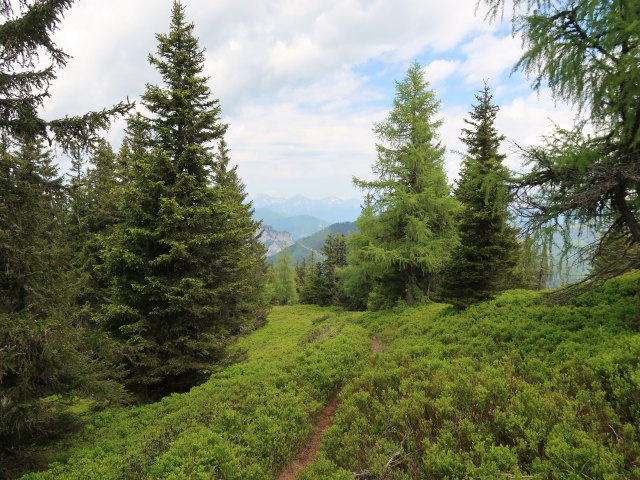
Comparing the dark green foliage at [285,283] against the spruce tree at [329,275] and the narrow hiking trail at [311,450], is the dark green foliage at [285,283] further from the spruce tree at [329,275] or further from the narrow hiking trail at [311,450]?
the narrow hiking trail at [311,450]

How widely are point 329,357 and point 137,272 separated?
26.1 ft

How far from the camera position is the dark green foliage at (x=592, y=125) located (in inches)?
222

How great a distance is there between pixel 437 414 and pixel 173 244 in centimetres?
948

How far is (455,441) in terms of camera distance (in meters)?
4.77

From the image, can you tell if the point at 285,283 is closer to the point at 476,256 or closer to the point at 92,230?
the point at 92,230

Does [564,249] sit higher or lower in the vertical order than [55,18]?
lower

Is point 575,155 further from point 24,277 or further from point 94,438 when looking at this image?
→ point 94,438

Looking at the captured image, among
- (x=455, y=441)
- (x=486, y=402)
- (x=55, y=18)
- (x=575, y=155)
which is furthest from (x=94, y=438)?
(x=575, y=155)

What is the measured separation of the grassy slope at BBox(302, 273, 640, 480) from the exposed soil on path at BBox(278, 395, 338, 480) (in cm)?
67

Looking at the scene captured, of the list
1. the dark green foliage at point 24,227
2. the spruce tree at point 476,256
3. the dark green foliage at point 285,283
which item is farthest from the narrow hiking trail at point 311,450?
the dark green foliage at point 285,283

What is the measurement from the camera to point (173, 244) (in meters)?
10.5

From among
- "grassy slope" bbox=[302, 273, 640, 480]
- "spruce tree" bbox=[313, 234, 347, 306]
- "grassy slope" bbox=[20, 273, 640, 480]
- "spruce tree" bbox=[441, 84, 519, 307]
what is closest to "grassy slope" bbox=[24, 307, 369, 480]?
"grassy slope" bbox=[20, 273, 640, 480]

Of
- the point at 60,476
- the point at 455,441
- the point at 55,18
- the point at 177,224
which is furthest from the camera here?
the point at 177,224

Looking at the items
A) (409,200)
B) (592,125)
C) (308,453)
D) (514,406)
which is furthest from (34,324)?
(409,200)
